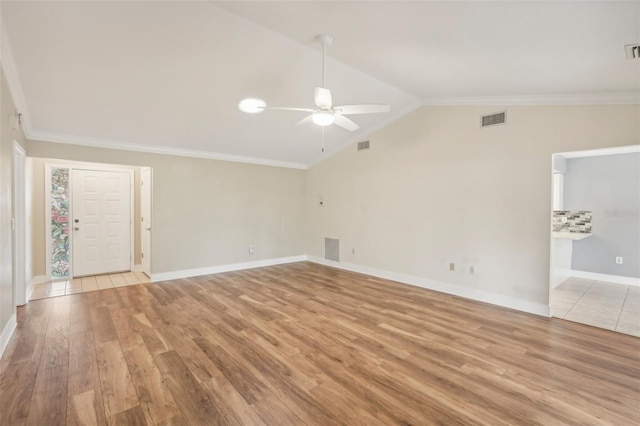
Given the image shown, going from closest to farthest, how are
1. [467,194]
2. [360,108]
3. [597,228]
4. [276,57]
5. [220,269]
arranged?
1. [360,108]
2. [276,57]
3. [467,194]
4. [597,228]
5. [220,269]

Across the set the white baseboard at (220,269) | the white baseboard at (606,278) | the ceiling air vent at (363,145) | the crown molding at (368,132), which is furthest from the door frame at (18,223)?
the white baseboard at (606,278)

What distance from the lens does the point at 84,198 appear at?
219 inches

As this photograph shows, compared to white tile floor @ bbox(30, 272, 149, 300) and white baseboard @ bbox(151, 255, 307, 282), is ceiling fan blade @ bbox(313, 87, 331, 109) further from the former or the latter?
white tile floor @ bbox(30, 272, 149, 300)

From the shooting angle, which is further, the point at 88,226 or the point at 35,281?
the point at 88,226

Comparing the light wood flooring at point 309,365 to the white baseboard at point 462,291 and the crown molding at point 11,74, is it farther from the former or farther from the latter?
the crown molding at point 11,74

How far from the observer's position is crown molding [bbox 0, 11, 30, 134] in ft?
8.10

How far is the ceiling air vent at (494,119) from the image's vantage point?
13.1ft

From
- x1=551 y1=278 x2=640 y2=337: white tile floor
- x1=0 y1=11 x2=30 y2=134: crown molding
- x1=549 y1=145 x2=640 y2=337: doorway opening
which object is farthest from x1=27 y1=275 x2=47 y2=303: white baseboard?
x1=549 y1=145 x2=640 y2=337: doorway opening

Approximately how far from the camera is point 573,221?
18.4 ft

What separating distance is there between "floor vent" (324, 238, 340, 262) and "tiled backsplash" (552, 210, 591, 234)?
455 centimetres

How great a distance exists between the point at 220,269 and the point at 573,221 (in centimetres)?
722

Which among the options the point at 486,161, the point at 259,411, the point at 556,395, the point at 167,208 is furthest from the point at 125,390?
the point at 486,161

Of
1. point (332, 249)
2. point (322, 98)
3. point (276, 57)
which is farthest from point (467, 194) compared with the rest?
point (276, 57)

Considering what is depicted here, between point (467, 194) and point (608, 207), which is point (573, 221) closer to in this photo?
point (608, 207)
